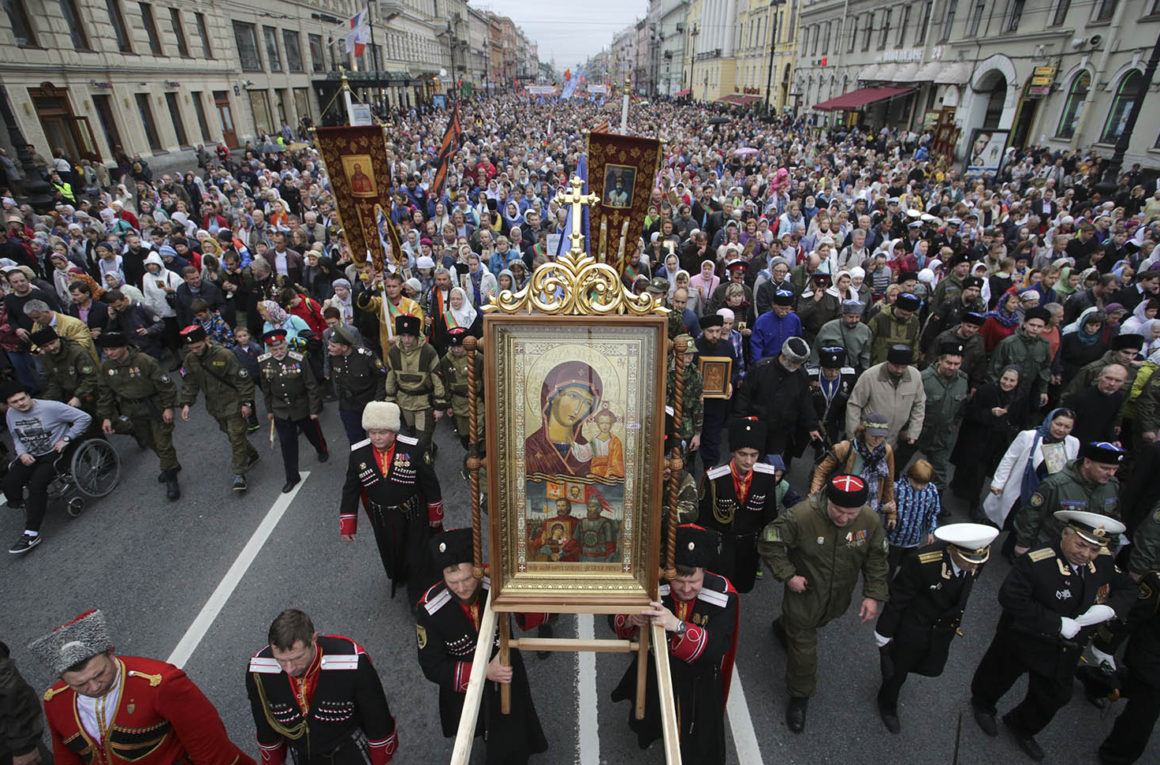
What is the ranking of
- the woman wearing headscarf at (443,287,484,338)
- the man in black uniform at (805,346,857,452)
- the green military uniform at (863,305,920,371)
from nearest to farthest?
the man in black uniform at (805,346,857,452) → the green military uniform at (863,305,920,371) → the woman wearing headscarf at (443,287,484,338)

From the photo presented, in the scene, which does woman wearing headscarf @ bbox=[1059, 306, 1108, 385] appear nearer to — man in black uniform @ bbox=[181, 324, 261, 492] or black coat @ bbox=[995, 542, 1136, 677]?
black coat @ bbox=[995, 542, 1136, 677]

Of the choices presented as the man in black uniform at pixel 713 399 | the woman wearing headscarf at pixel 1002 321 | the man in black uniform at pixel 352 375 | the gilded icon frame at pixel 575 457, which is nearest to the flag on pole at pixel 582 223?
the gilded icon frame at pixel 575 457

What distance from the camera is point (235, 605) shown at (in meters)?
5.16

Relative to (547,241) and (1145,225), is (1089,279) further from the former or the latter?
(547,241)

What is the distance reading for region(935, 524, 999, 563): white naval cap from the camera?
11.4 feet

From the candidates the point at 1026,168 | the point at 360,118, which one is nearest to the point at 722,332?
the point at 360,118

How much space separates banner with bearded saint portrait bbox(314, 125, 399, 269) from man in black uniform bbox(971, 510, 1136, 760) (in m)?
6.88

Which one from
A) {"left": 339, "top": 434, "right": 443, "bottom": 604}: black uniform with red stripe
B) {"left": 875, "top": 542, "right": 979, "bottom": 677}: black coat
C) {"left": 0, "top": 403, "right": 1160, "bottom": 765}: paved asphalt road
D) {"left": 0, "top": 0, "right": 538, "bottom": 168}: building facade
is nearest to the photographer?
{"left": 875, "top": 542, "right": 979, "bottom": 677}: black coat

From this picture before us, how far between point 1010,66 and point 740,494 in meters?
29.9

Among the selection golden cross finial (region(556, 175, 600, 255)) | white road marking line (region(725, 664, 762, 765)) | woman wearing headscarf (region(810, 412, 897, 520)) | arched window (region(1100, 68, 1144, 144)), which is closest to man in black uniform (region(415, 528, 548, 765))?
white road marking line (region(725, 664, 762, 765))

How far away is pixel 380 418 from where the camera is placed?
4504mm

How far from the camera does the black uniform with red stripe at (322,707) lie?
295cm

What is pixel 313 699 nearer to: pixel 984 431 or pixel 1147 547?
pixel 1147 547

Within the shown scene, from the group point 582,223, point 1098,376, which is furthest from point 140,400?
point 1098,376
